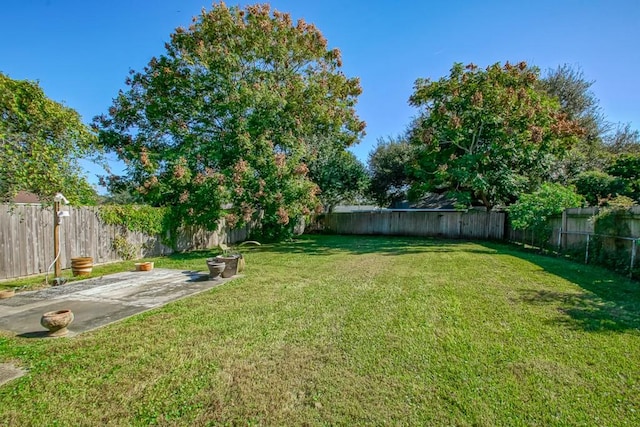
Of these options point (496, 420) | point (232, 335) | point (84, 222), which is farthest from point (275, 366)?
point (84, 222)

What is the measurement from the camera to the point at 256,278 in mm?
6770

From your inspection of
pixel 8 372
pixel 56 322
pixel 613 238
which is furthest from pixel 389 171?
pixel 8 372

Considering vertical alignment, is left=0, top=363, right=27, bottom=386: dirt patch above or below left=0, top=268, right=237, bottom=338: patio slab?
above

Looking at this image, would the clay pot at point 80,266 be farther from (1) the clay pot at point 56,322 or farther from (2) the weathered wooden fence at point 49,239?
(1) the clay pot at point 56,322

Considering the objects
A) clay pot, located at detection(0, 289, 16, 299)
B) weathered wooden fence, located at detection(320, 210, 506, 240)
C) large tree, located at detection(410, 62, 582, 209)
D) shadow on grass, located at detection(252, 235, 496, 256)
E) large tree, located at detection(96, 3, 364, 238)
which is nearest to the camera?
clay pot, located at detection(0, 289, 16, 299)

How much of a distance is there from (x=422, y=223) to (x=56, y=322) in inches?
662

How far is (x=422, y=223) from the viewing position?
17703 mm

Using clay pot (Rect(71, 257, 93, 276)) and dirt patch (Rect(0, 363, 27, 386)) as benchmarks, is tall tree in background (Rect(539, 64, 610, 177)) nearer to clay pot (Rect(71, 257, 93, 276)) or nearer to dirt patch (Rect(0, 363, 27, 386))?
clay pot (Rect(71, 257, 93, 276))

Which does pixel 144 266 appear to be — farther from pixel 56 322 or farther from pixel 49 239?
pixel 56 322

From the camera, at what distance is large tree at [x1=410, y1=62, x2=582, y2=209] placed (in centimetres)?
1268

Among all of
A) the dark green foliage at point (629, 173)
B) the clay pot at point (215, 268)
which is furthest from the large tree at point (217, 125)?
the dark green foliage at point (629, 173)

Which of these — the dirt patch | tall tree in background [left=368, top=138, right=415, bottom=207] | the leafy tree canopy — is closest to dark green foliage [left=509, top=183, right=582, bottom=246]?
the leafy tree canopy

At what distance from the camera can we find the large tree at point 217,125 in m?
10.4

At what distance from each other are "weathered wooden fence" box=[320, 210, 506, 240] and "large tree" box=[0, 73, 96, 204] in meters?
13.5
